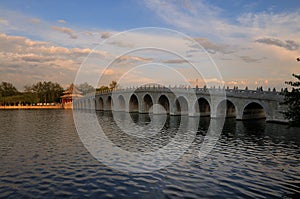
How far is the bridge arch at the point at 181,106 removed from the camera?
57119 millimetres

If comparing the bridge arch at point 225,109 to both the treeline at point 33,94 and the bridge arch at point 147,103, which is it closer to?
the bridge arch at point 147,103

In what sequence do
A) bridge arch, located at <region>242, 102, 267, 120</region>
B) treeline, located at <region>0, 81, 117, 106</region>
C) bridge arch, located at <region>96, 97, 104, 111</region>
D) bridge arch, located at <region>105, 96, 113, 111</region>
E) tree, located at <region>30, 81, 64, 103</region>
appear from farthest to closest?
tree, located at <region>30, 81, 64, 103</region>, treeline, located at <region>0, 81, 117, 106</region>, bridge arch, located at <region>96, 97, 104, 111</region>, bridge arch, located at <region>105, 96, 113, 111</region>, bridge arch, located at <region>242, 102, 267, 120</region>

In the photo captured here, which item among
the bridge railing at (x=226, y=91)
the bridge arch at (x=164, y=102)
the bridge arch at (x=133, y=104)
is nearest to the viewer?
the bridge railing at (x=226, y=91)

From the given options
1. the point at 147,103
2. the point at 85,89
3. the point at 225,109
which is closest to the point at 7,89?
the point at 85,89

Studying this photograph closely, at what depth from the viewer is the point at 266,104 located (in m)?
39.9

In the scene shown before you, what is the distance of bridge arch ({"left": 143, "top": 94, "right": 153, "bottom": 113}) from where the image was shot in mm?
69188

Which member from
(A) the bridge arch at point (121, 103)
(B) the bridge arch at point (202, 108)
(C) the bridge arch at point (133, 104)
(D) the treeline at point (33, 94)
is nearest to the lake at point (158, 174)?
(B) the bridge arch at point (202, 108)

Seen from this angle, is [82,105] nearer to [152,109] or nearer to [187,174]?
[152,109]

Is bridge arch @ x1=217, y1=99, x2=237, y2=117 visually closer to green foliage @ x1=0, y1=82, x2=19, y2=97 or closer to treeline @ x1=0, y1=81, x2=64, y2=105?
treeline @ x1=0, y1=81, x2=64, y2=105

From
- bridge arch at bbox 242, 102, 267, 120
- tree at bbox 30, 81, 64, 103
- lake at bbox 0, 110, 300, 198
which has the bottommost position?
lake at bbox 0, 110, 300, 198

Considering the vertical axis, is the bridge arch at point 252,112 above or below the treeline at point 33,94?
below

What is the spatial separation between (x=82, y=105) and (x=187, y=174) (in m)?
97.0

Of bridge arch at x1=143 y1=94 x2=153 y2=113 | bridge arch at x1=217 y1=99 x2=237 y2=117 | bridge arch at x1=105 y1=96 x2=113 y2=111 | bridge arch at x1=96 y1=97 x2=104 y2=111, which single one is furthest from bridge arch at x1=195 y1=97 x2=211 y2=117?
bridge arch at x1=96 y1=97 x2=104 y2=111

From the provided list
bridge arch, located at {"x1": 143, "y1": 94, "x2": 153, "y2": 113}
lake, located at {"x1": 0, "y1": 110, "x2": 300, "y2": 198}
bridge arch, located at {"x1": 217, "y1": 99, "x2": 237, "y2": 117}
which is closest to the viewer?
lake, located at {"x1": 0, "y1": 110, "x2": 300, "y2": 198}
